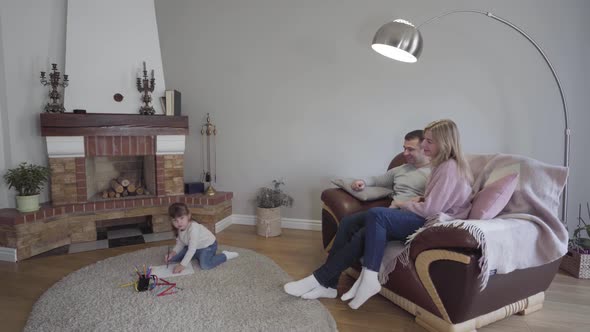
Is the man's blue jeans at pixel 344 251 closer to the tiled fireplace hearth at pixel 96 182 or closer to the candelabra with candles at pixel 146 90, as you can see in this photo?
the tiled fireplace hearth at pixel 96 182

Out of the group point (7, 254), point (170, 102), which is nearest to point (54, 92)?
point (170, 102)

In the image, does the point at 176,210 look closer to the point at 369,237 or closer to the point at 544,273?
the point at 369,237

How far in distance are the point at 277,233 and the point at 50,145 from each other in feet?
6.72

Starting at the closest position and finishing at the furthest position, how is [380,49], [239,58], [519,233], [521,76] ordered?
[519,233]
[380,49]
[521,76]
[239,58]

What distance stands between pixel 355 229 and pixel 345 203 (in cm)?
30

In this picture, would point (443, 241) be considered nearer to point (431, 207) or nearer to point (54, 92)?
point (431, 207)

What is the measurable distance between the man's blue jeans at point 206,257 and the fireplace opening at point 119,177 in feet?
3.35

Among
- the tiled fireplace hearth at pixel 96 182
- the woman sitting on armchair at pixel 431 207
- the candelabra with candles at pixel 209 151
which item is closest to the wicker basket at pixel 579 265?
the woman sitting on armchair at pixel 431 207

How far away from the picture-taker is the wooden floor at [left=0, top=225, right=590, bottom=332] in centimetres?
184

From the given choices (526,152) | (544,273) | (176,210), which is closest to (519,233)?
(544,273)

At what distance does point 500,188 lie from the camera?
1.81 m

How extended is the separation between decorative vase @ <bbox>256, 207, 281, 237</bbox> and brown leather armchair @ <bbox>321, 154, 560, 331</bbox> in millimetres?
1435

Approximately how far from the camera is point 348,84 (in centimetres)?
324

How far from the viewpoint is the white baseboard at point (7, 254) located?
2.63 metres
